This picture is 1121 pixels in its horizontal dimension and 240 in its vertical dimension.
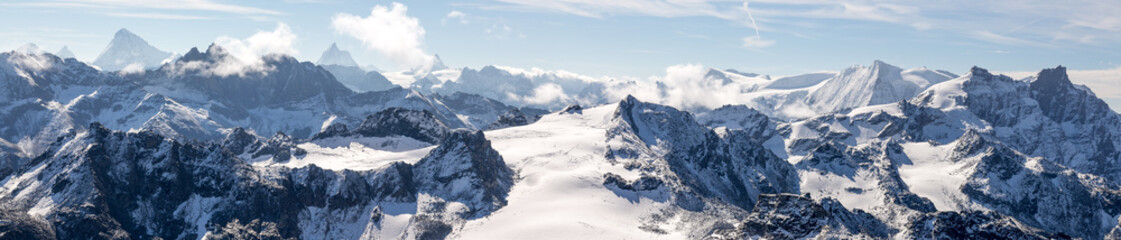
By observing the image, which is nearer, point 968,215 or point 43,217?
point 968,215

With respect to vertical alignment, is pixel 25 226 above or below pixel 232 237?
above

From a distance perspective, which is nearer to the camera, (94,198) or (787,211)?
(787,211)

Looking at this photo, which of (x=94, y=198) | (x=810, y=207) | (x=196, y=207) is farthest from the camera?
(x=196, y=207)

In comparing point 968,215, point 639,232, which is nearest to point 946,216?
point 968,215

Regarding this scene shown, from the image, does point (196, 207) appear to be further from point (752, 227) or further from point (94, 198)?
point (752, 227)

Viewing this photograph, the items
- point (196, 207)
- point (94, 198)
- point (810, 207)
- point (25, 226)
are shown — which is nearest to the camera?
point (810, 207)

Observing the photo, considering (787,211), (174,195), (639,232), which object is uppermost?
(787,211)

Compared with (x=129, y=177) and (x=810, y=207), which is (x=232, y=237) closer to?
(x=129, y=177)

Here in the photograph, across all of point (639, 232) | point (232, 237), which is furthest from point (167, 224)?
point (639, 232)

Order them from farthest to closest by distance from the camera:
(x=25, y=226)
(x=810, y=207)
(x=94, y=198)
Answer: (x=94, y=198) → (x=25, y=226) → (x=810, y=207)
